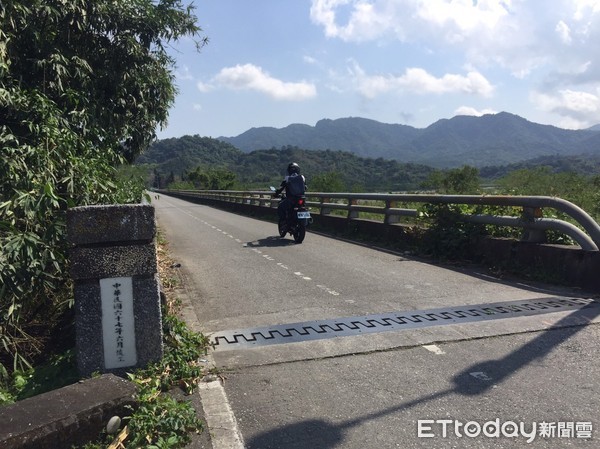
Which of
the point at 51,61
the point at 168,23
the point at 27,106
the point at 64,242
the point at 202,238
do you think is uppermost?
the point at 168,23

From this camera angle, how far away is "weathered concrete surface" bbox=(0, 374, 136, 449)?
256 centimetres

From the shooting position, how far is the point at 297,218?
11625mm

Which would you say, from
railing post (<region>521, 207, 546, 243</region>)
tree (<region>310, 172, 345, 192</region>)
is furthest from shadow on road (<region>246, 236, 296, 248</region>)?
tree (<region>310, 172, 345, 192</region>)

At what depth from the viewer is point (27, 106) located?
5891mm

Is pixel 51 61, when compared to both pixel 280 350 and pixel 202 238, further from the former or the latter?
pixel 202 238

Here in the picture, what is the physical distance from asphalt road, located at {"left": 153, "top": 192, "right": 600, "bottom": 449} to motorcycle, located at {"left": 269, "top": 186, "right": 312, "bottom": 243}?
15.5 ft

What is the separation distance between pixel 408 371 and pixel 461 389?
0.44 m

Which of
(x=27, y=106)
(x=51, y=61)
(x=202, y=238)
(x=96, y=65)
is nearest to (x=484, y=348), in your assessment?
(x=27, y=106)

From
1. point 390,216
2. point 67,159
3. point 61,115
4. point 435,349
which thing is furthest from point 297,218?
point 435,349

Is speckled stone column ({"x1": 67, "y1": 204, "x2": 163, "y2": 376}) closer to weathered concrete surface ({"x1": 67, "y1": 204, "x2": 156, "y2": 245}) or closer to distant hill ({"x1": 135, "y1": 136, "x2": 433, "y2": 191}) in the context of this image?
weathered concrete surface ({"x1": 67, "y1": 204, "x2": 156, "y2": 245})

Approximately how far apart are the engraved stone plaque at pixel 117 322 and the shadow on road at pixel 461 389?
1271 mm

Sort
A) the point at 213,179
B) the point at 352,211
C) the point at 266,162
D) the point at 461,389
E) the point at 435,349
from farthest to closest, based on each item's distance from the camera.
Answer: the point at 266,162 → the point at 213,179 → the point at 352,211 → the point at 435,349 → the point at 461,389

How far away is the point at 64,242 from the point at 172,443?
9.56 feet

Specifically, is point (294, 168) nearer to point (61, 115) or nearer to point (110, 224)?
point (61, 115)
